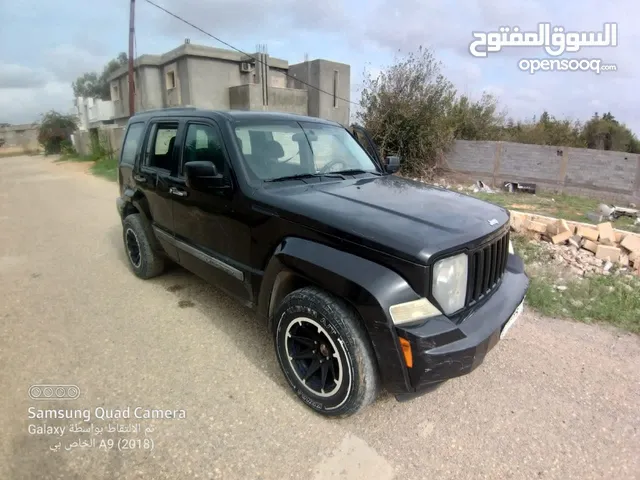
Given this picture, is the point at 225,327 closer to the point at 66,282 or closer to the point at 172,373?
the point at 172,373

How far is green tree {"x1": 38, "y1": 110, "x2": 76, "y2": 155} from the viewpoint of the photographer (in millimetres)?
35656

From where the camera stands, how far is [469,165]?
13672mm

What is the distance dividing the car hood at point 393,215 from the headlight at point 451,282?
9cm

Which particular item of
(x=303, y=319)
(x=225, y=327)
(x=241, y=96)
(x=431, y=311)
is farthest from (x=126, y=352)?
(x=241, y=96)

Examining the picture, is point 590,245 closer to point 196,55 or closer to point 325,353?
point 325,353

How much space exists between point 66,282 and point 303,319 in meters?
3.55

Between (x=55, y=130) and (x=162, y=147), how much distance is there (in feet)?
134

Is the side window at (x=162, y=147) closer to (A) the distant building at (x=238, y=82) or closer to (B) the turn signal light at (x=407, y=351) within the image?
(B) the turn signal light at (x=407, y=351)

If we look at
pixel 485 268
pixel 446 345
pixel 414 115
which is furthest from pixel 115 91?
pixel 446 345

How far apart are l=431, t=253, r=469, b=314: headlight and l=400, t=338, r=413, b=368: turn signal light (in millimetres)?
296

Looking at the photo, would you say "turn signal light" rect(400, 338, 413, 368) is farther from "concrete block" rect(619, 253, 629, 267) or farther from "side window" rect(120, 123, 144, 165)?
"concrete block" rect(619, 253, 629, 267)

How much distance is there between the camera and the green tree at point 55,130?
35656 mm

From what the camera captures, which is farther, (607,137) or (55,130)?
(55,130)

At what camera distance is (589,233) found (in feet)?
17.4
